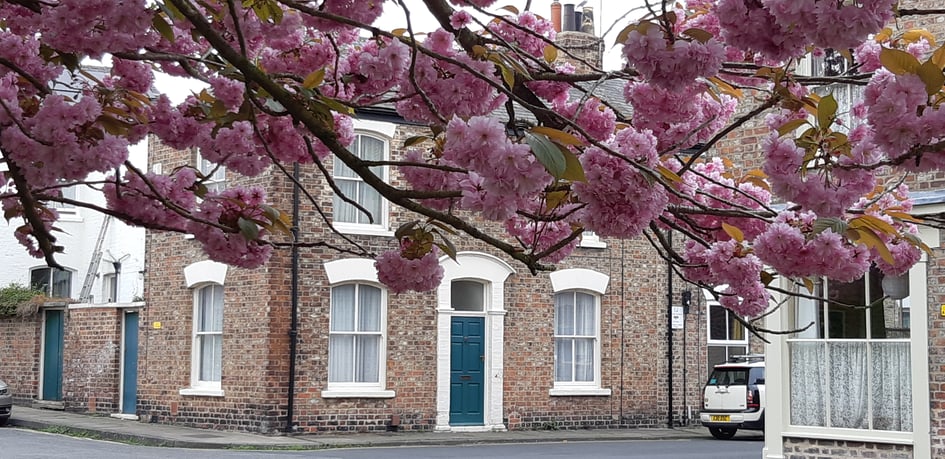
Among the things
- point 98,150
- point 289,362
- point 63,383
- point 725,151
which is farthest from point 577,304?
point 98,150

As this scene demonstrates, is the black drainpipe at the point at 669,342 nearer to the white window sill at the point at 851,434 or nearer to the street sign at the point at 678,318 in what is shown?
the street sign at the point at 678,318

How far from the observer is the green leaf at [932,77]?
11.8ft

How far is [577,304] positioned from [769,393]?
932cm

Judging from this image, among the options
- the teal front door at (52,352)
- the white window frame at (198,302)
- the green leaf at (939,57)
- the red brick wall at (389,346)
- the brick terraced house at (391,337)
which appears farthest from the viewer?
the teal front door at (52,352)

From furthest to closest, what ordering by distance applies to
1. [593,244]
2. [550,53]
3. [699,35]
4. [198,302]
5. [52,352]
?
[52,352] → [593,244] → [198,302] → [550,53] → [699,35]

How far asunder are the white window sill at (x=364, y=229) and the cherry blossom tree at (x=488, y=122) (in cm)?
1395

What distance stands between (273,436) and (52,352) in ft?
26.9

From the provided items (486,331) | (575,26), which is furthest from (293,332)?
(575,26)

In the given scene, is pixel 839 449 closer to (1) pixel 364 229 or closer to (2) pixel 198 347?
(1) pixel 364 229

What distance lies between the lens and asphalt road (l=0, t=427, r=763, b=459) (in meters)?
16.2

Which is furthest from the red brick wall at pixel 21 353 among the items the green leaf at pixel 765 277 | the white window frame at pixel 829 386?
the green leaf at pixel 765 277

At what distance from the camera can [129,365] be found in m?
23.0

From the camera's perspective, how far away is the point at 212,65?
14.9 ft

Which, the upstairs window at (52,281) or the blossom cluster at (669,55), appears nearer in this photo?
the blossom cluster at (669,55)
